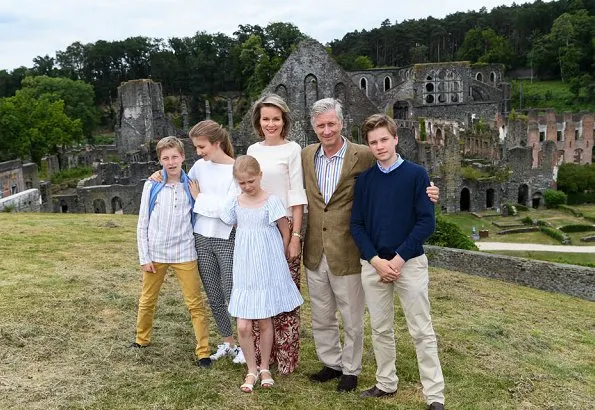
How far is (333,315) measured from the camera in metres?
5.20

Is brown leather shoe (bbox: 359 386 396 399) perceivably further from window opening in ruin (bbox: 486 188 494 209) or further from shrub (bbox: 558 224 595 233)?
window opening in ruin (bbox: 486 188 494 209)

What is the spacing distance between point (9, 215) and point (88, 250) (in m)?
6.55

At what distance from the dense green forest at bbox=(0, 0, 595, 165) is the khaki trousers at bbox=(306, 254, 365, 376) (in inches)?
2112

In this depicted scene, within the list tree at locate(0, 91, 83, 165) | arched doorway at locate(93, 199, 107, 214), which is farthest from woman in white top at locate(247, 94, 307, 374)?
tree at locate(0, 91, 83, 165)

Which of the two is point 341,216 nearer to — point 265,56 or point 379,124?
point 379,124

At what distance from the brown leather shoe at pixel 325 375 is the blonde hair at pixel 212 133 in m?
2.18

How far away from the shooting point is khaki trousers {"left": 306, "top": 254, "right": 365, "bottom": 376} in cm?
498

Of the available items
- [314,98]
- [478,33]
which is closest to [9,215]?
[314,98]

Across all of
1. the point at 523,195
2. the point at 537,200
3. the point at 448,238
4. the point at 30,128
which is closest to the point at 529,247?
the point at 448,238

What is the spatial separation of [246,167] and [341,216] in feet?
2.95

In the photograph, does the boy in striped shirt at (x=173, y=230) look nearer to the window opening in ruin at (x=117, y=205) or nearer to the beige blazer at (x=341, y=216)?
the beige blazer at (x=341, y=216)

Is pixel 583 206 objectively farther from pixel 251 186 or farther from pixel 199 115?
pixel 199 115

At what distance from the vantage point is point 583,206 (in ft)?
119

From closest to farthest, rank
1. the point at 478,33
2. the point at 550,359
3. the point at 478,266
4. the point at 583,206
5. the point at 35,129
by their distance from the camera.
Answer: the point at 550,359 < the point at 478,266 < the point at 583,206 < the point at 35,129 < the point at 478,33
